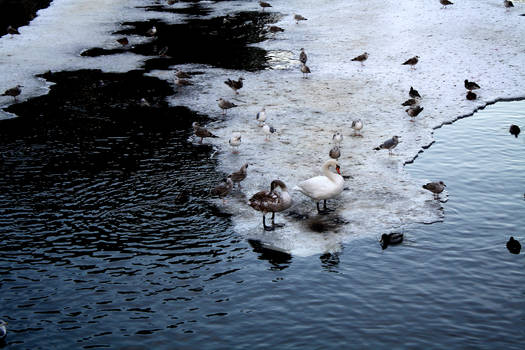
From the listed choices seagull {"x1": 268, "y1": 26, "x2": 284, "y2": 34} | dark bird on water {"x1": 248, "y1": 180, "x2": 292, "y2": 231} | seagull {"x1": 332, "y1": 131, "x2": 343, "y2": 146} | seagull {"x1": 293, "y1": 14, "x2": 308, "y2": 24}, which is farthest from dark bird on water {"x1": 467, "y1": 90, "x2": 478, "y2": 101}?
seagull {"x1": 293, "y1": 14, "x2": 308, "y2": 24}

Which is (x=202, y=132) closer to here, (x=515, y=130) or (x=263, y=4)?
(x=515, y=130)

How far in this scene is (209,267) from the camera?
13.8 meters

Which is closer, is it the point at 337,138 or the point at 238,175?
Answer: the point at 238,175

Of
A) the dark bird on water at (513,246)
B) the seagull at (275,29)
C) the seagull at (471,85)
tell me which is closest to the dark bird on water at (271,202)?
the dark bird on water at (513,246)

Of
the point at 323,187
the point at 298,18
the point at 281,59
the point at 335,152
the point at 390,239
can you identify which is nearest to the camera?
the point at 390,239

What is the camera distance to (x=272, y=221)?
16172mm

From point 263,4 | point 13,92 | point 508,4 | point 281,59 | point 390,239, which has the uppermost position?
point 263,4

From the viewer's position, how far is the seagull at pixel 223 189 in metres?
17.3

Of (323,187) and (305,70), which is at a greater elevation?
(305,70)

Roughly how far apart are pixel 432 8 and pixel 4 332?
38878 millimetres

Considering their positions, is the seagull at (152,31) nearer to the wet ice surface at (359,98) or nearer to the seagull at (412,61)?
the wet ice surface at (359,98)

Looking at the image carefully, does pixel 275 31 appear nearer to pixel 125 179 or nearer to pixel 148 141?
pixel 148 141

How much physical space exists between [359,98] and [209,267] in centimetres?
1571

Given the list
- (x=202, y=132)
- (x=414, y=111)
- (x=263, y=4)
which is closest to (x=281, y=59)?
(x=414, y=111)
